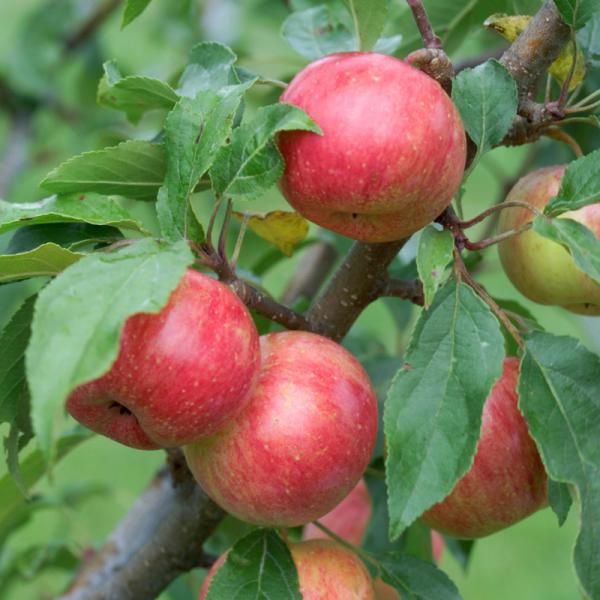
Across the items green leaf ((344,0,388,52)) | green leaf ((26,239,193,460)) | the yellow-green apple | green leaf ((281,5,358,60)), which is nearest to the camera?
green leaf ((26,239,193,460))

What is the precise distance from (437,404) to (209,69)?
44cm

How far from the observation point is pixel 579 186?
3.12ft

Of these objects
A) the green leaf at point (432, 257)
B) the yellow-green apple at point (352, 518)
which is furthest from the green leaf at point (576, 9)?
the yellow-green apple at point (352, 518)

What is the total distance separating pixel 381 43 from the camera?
4.29 ft

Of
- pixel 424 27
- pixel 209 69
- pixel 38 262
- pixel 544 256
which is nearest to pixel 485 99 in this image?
pixel 424 27

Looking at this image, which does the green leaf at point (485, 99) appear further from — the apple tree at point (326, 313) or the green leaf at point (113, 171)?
the green leaf at point (113, 171)

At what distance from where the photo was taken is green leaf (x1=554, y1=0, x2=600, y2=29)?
3.18 feet

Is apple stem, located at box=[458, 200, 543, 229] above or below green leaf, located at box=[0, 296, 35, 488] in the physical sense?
above

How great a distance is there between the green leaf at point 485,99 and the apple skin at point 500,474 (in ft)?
0.78

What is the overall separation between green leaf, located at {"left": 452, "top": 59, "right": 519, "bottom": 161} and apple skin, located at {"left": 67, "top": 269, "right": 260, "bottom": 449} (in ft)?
0.92

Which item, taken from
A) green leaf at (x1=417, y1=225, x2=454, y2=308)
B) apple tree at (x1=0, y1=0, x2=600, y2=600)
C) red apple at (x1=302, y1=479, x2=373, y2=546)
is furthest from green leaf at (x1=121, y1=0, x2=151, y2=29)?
red apple at (x1=302, y1=479, x2=373, y2=546)

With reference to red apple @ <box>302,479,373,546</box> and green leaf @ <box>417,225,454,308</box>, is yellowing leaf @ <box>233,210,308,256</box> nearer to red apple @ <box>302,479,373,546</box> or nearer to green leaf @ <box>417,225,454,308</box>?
green leaf @ <box>417,225,454,308</box>

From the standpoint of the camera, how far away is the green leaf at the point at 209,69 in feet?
Answer: 3.56

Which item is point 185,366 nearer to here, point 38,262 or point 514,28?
point 38,262
